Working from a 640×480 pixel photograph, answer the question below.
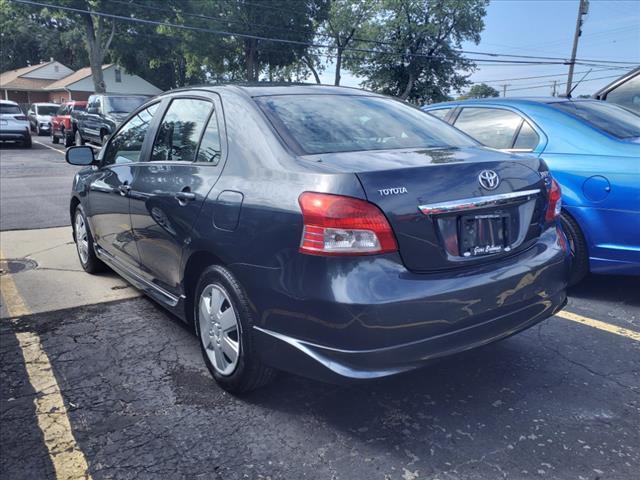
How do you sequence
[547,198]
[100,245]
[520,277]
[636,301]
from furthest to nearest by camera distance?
[100,245] < [636,301] < [547,198] < [520,277]

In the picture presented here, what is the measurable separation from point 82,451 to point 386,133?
2.23 m

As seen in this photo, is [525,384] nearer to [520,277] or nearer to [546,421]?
[546,421]

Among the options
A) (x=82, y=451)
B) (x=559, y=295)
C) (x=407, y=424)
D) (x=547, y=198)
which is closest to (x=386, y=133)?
(x=547, y=198)

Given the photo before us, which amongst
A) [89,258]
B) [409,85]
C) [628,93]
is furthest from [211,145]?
[409,85]

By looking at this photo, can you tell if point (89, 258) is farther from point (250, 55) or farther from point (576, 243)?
point (250, 55)

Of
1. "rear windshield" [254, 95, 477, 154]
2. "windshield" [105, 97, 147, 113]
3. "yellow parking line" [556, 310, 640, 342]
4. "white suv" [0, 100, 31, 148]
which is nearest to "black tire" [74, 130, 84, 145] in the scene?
"white suv" [0, 100, 31, 148]

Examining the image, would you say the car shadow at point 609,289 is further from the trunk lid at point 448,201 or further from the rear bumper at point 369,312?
the rear bumper at point 369,312

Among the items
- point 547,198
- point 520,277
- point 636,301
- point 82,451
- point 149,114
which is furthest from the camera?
point 636,301

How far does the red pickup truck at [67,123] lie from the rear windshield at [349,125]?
19441 millimetres

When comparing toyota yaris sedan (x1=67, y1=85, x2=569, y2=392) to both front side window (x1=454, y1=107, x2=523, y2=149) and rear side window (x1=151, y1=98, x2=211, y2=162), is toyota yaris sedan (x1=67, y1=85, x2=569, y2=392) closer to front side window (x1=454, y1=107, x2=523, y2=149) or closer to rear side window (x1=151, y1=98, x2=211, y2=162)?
rear side window (x1=151, y1=98, x2=211, y2=162)

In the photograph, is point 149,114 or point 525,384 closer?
point 525,384

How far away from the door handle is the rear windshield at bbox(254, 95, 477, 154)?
0.62 m

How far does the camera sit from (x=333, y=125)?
3.00 m

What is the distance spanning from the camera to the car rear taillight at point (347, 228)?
2.28 metres
